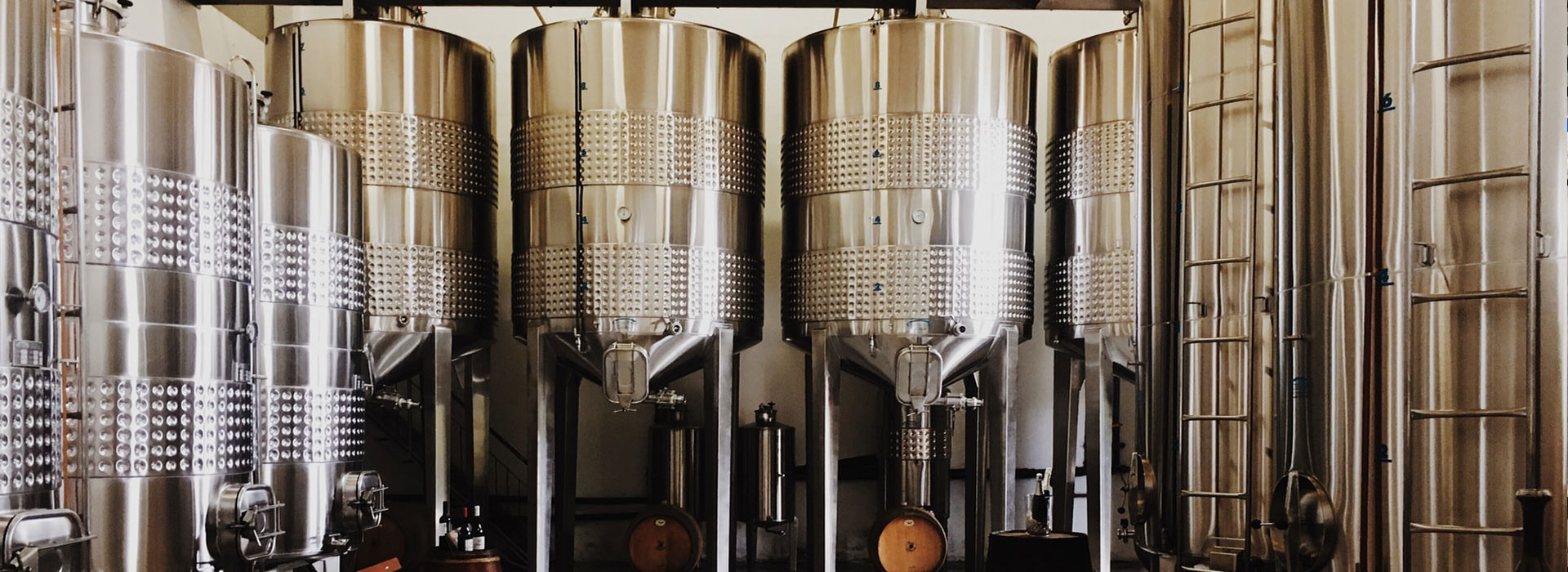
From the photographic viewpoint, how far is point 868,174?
7.83 m

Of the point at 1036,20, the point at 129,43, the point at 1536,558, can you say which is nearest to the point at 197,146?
the point at 129,43

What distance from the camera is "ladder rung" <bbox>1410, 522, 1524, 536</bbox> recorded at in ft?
10.5

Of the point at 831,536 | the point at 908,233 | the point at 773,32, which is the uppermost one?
the point at 773,32

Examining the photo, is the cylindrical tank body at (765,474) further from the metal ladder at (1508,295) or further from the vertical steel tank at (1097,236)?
the metal ladder at (1508,295)

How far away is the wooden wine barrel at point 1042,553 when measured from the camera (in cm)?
549

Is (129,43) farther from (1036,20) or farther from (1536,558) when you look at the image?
(1036,20)

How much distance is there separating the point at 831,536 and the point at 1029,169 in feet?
7.94

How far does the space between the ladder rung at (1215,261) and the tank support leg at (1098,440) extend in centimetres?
289

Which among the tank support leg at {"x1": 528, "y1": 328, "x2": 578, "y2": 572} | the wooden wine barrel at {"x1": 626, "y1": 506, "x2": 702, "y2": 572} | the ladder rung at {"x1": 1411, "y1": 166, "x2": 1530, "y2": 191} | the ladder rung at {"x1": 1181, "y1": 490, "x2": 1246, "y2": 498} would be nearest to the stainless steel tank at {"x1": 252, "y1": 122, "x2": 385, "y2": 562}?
the tank support leg at {"x1": 528, "y1": 328, "x2": 578, "y2": 572}

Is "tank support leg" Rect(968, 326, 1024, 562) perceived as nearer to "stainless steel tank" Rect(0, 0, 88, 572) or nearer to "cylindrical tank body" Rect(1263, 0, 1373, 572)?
"cylindrical tank body" Rect(1263, 0, 1373, 572)

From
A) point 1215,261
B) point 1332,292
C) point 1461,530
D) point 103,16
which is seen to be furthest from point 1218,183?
point 103,16

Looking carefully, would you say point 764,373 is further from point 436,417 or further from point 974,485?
point 436,417

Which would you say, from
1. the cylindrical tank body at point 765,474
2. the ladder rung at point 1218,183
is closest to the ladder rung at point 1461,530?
the ladder rung at point 1218,183

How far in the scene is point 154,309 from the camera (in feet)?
15.3
